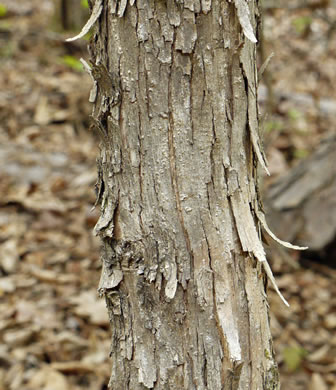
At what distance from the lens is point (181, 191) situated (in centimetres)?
131

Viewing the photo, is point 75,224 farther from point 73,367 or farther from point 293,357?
point 293,357

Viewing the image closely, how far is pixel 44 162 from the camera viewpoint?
14.4 ft

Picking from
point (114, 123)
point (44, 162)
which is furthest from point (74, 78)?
point (114, 123)

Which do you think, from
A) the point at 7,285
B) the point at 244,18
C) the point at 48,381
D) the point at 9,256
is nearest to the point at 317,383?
the point at 48,381

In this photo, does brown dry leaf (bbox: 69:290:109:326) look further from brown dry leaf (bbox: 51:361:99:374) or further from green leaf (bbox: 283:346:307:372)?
green leaf (bbox: 283:346:307:372)

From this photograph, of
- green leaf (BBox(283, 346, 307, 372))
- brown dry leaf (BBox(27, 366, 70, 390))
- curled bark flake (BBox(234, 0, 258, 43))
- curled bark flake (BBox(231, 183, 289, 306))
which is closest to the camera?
curled bark flake (BBox(234, 0, 258, 43))

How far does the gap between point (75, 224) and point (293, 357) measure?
5.93 ft

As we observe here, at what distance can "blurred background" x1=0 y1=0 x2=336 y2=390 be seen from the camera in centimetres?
278

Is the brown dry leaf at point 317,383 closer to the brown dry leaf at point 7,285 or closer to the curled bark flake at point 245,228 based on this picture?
the curled bark flake at point 245,228

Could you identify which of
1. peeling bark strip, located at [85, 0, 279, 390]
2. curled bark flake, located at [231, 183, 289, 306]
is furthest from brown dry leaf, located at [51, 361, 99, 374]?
curled bark flake, located at [231, 183, 289, 306]

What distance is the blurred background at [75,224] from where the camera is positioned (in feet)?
9.12

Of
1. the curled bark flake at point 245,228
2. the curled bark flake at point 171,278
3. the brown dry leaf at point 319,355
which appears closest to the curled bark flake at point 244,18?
the curled bark flake at point 245,228

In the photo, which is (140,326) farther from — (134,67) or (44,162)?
(44,162)

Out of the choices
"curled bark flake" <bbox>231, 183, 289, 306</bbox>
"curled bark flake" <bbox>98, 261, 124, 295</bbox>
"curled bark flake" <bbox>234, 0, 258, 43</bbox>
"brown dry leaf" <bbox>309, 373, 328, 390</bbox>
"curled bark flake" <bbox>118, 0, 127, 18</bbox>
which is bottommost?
"brown dry leaf" <bbox>309, 373, 328, 390</bbox>
